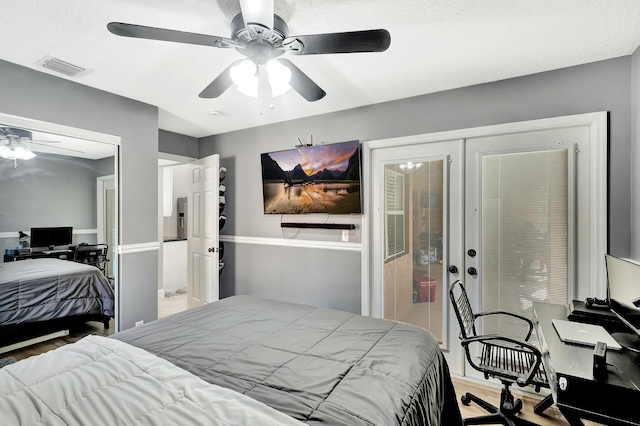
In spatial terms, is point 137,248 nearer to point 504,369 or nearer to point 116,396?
point 116,396

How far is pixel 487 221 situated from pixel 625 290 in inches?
40.4

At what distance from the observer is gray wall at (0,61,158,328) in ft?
7.66

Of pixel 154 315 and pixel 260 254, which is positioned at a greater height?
pixel 260 254

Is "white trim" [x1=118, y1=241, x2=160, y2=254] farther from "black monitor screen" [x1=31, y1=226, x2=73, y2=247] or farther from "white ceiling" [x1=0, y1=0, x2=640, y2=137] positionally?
"white ceiling" [x1=0, y1=0, x2=640, y2=137]

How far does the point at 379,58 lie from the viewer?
211 cm

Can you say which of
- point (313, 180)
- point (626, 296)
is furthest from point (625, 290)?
point (313, 180)

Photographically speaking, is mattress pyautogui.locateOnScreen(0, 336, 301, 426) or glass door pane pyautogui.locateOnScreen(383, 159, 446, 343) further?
glass door pane pyautogui.locateOnScreen(383, 159, 446, 343)

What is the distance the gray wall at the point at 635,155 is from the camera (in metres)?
1.92

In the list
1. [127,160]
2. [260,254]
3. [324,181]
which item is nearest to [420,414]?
[324,181]

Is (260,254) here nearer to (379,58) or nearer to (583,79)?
(379,58)

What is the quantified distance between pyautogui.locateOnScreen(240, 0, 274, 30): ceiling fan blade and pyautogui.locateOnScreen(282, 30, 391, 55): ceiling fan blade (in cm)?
15

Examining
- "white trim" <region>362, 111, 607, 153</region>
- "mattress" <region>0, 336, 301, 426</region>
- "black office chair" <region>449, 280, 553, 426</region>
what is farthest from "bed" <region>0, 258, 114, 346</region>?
"black office chair" <region>449, 280, 553, 426</region>

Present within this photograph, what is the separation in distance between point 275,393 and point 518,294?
222 cm

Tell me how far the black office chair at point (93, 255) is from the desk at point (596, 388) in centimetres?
342
